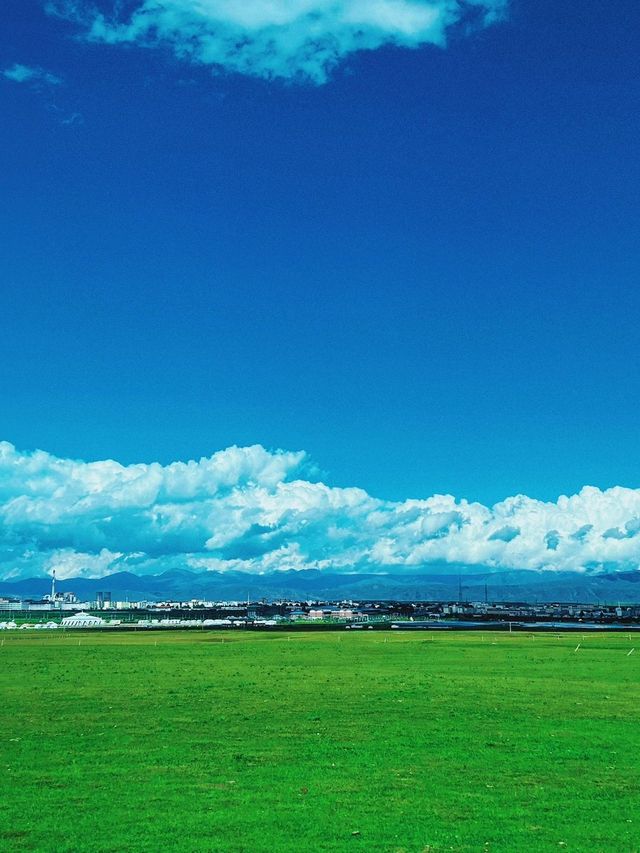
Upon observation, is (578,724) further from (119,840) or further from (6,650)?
(6,650)

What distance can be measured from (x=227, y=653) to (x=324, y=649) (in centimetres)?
1286

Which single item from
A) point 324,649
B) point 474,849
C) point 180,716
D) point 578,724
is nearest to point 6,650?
point 324,649

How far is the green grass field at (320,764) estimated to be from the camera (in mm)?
18797

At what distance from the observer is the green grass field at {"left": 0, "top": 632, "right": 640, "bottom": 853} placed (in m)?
18.8

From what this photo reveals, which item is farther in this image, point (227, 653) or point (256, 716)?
point (227, 653)

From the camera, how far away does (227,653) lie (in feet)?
275

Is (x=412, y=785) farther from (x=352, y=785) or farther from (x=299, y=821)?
(x=299, y=821)

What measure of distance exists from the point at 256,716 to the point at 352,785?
13793 mm

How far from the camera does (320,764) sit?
25.9m

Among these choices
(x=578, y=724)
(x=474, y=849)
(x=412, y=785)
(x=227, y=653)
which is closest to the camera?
(x=474, y=849)

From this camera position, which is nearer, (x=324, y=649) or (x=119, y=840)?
(x=119, y=840)

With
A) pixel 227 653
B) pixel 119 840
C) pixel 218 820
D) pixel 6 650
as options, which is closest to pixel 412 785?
pixel 218 820

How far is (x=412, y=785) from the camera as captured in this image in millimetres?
23078

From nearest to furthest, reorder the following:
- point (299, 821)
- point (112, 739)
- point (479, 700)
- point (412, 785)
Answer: point (299, 821), point (412, 785), point (112, 739), point (479, 700)
